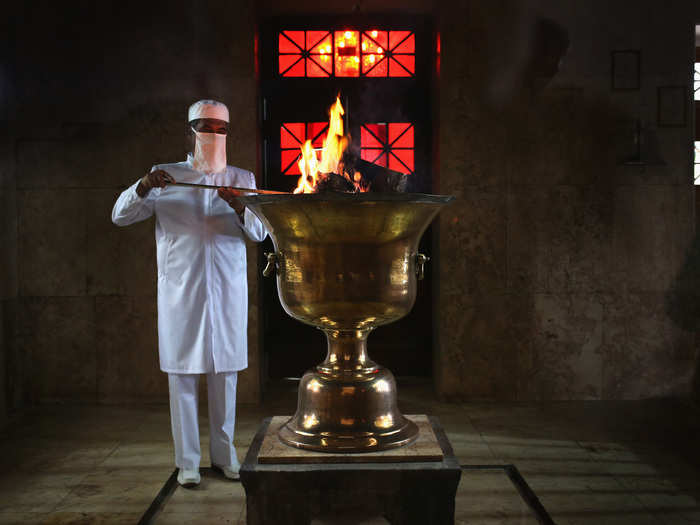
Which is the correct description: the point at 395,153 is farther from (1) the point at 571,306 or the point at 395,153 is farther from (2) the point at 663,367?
(2) the point at 663,367

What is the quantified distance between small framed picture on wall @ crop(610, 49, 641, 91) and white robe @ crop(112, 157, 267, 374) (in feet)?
10.7

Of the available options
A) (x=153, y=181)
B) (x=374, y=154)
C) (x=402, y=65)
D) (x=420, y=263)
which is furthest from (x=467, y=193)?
(x=420, y=263)

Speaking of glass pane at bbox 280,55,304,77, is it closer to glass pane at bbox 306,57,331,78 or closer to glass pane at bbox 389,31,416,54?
glass pane at bbox 306,57,331,78

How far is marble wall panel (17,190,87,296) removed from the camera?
4797mm

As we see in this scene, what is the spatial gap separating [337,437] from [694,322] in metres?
4.15

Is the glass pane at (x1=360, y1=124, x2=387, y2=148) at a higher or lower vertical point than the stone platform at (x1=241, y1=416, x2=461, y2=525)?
higher

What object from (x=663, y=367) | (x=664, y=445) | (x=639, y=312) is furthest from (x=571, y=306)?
(x=664, y=445)

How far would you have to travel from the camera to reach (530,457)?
143 inches

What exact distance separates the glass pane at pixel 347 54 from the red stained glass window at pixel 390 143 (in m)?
0.48

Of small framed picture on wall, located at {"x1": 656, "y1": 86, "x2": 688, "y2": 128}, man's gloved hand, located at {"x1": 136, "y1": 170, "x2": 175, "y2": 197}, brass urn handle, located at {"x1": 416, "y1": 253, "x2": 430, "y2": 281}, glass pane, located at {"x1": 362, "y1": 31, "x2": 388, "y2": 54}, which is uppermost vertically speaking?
glass pane, located at {"x1": 362, "y1": 31, "x2": 388, "y2": 54}

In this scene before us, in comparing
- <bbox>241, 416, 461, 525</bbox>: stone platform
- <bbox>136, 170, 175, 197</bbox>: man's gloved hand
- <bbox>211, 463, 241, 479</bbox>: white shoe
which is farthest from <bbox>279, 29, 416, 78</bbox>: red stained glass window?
<bbox>241, 416, 461, 525</bbox>: stone platform

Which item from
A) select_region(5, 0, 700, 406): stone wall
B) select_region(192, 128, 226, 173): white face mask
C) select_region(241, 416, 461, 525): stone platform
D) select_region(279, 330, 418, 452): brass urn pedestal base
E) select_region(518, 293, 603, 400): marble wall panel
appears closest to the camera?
select_region(241, 416, 461, 525): stone platform

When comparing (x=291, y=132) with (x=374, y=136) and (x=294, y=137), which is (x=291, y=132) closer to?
(x=294, y=137)

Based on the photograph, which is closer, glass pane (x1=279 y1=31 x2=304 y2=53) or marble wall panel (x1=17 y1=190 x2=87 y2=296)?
marble wall panel (x1=17 y1=190 x2=87 y2=296)
